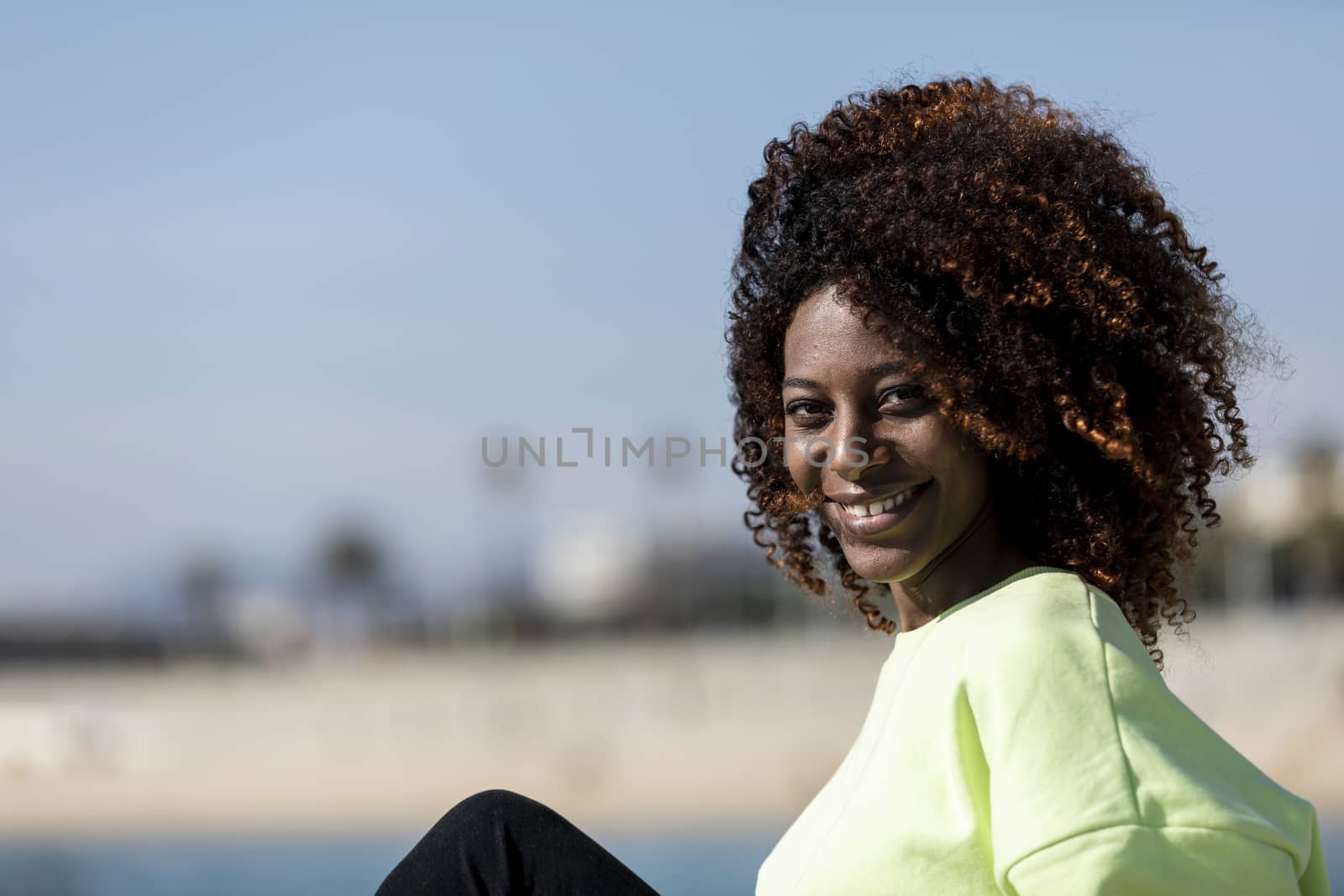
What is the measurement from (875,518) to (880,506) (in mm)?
18

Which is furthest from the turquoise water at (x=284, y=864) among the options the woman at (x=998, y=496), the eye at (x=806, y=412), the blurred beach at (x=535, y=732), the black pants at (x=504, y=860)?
the eye at (x=806, y=412)

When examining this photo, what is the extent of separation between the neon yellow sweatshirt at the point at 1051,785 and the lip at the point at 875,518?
0.17 m

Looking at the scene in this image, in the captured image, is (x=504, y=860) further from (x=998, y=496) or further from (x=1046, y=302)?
(x=1046, y=302)

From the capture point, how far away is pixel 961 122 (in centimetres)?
190

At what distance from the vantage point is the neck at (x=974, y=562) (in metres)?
1.78

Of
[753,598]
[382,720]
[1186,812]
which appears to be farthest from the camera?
[753,598]

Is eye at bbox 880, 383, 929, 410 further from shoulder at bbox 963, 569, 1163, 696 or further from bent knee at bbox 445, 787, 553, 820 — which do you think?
bent knee at bbox 445, 787, 553, 820

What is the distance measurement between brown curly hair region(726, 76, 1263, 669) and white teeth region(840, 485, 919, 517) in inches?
4.0

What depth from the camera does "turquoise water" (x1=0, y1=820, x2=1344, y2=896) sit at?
17.7m

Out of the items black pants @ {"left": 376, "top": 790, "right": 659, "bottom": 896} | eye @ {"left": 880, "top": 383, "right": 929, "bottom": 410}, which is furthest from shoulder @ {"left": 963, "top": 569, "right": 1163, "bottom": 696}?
black pants @ {"left": 376, "top": 790, "right": 659, "bottom": 896}

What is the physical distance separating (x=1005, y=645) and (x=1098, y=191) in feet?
2.17

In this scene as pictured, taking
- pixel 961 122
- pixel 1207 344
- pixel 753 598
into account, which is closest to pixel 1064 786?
pixel 1207 344

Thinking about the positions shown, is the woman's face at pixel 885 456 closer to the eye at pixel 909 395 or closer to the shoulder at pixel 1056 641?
the eye at pixel 909 395

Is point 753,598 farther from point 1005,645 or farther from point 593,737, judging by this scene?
point 1005,645
